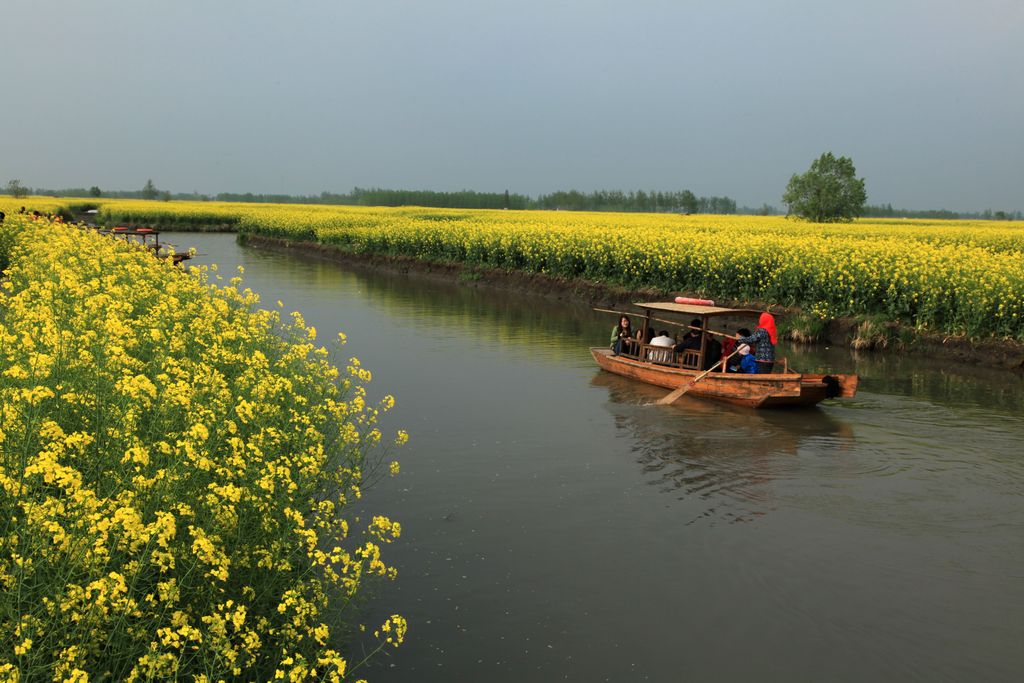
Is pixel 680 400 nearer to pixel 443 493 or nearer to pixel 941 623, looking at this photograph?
pixel 443 493

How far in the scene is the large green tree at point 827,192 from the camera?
75500 millimetres

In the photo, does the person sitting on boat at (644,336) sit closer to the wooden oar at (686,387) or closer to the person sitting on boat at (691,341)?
the person sitting on boat at (691,341)

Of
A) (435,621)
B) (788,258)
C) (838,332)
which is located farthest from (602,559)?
(788,258)

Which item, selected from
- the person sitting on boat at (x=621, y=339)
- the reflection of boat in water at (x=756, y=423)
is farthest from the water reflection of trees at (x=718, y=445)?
the person sitting on boat at (x=621, y=339)

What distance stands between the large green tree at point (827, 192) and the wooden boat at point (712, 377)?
60.7m

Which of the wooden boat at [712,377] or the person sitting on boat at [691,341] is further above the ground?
the person sitting on boat at [691,341]

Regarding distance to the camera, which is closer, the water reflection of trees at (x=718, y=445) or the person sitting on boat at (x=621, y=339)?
the water reflection of trees at (x=718, y=445)

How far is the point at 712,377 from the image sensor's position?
15.9m

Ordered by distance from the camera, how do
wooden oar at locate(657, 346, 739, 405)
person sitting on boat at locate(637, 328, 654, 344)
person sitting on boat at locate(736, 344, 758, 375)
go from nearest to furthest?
wooden oar at locate(657, 346, 739, 405), person sitting on boat at locate(736, 344, 758, 375), person sitting on boat at locate(637, 328, 654, 344)

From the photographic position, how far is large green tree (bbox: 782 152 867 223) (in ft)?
248

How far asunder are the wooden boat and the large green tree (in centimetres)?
6071

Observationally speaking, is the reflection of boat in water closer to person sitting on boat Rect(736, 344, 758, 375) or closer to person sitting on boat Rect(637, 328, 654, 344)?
person sitting on boat Rect(736, 344, 758, 375)

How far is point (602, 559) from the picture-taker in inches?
354

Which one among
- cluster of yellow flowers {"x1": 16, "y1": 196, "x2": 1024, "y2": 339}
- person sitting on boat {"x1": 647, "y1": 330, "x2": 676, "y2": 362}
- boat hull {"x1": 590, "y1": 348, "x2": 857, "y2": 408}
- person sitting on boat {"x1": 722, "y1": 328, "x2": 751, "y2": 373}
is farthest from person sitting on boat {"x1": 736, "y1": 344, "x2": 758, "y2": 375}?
cluster of yellow flowers {"x1": 16, "y1": 196, "x2": 1024, "y2": 339}
